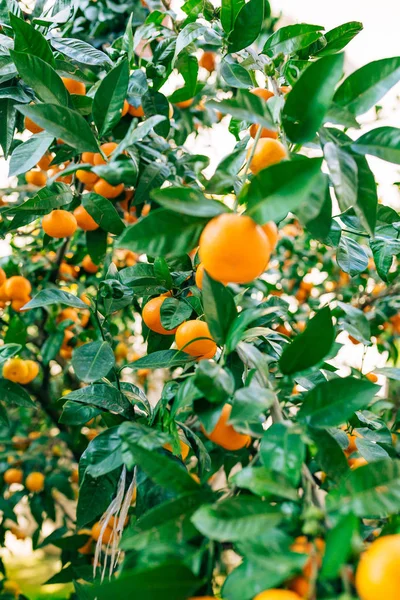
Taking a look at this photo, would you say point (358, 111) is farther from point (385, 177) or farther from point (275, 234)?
point (385, 177)

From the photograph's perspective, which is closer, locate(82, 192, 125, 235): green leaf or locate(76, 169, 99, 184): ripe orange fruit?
locate(82, 192, 125, 235): green leaf

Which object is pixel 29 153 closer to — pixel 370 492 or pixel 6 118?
pixel 6 118

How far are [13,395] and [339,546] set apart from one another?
0.81 metres

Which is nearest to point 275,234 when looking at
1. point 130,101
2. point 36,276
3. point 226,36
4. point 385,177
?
point 226,36

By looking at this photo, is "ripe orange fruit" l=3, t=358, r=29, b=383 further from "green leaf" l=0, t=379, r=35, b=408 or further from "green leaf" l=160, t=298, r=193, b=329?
"green leaf" l=160, t=298, r=193, b=329

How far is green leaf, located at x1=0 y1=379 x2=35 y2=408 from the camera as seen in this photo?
0.99 metres

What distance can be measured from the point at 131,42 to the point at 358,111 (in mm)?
398

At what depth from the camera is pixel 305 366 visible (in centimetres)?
51

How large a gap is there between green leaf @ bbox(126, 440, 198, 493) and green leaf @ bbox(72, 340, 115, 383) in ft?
0.81

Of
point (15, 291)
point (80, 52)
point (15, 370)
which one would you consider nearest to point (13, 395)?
point (15, 370)

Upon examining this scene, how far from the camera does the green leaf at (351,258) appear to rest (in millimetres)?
793

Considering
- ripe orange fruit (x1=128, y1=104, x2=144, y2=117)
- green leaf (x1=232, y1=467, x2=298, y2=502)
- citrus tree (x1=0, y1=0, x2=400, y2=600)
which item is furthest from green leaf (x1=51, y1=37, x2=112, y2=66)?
green leaf (x1=232, y1=467, x2=298, y2=502)

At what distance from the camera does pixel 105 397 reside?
707 millimetres

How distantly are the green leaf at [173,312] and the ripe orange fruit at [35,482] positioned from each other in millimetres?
1113
